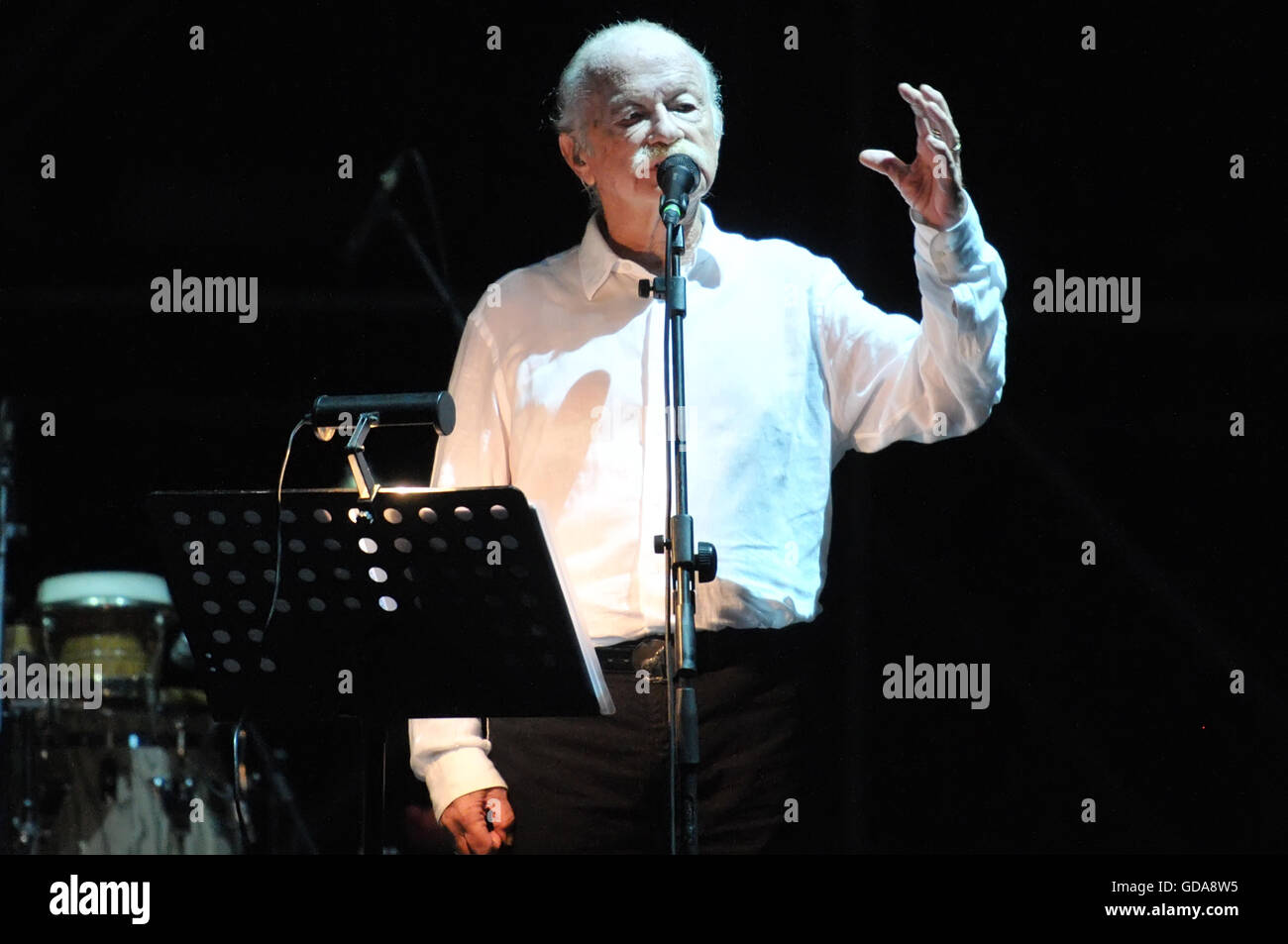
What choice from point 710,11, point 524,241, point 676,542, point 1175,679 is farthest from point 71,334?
point 1175,679

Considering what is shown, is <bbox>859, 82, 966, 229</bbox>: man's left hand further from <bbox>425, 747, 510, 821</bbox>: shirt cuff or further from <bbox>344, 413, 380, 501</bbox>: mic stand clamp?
<bbox>425, 747, 510, 821</bbox>: shirt cuff

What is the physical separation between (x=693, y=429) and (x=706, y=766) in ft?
1.91

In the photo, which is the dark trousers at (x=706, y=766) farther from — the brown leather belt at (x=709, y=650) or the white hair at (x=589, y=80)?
Result: the white hair at (x=589, y=80)

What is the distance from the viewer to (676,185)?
2352mm

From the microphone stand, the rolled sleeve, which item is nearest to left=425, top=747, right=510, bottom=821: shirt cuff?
the microphone stand

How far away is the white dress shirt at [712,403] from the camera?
2551 mm

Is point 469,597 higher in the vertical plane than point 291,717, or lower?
higher

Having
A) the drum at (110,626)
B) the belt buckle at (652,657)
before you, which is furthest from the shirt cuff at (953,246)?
the drum at (110,626)

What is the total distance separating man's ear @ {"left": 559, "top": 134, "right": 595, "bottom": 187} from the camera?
2949mm

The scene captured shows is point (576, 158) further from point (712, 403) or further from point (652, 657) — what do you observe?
point (652, 657)

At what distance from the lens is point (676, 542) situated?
85.5 inches

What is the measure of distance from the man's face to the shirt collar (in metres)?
0.09

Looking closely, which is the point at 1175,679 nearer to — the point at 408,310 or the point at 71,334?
the point at 408,310

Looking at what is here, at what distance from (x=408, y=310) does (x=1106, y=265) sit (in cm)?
182
